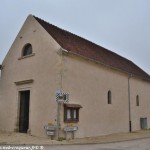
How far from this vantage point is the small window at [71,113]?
1555 centimetres

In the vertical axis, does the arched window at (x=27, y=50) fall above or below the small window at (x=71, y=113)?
above

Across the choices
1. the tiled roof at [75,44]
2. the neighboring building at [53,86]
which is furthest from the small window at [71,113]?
the tiled roof at [75,44]

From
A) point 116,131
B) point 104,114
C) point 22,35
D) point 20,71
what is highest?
point 22,35

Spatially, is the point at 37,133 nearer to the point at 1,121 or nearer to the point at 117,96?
the point at 1,121

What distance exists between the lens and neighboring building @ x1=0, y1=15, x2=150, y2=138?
52.5 ft

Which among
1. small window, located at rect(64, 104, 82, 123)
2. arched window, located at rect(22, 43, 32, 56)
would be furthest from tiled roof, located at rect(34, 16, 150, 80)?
small window, located at rect(64, 104, 82, 123)

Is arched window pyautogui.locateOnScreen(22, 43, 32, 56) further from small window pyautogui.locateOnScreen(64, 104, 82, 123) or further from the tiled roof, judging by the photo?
small window pyautogui.locateOnScreen(64, 104, 82, 123)

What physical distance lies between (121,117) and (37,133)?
27.1 feet

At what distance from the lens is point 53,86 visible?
15.9 m

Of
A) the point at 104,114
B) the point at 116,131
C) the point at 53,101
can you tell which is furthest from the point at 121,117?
the point at 53,101

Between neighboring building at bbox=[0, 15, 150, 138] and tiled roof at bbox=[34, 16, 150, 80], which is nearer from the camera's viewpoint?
neighboring building at bbox=[0, 15, 150, 138]

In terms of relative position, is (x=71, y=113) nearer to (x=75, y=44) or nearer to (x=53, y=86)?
(x=53, y=86)

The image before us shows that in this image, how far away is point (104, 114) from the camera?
63.1ft

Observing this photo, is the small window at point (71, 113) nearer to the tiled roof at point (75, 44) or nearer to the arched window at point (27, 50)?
the tiled roof at point (75, 44)
